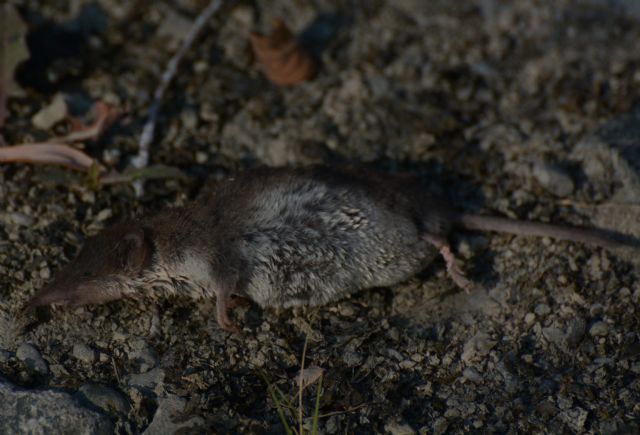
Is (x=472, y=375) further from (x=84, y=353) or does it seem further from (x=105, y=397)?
(x=84, y=353)

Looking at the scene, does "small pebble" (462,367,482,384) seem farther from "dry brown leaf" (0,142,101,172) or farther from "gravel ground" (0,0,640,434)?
"dry brown leaf" (0,142,101,172)

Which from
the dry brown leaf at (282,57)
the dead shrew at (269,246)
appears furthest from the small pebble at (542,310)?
the dry brown leaf at (282,57)

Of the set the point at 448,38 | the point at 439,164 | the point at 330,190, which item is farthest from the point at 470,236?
the point at 448,38

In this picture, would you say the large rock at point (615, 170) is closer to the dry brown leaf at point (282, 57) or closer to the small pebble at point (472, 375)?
the small pebble at point (472, 375)

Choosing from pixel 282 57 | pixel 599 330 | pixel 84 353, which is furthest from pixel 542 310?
pixel 282 57

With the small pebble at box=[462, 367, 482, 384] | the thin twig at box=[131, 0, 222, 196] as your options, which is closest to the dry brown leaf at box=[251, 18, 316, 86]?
the thin twig at box=[131, 0, 222, 196]

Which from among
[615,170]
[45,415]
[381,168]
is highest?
[615,170]

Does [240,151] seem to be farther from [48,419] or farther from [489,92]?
[48,419]
